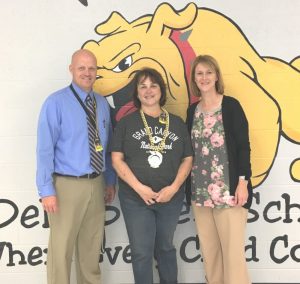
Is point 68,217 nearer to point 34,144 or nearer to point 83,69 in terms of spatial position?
point 34,144

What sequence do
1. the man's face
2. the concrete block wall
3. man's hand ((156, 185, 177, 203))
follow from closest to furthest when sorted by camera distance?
man's hand ((156, 185, 177, 203)) < the man's face < the concrete block wall

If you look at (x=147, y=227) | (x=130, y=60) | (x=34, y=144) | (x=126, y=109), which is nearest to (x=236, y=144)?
(x=147, y=227)

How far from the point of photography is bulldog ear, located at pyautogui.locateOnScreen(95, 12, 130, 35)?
97.6 inches

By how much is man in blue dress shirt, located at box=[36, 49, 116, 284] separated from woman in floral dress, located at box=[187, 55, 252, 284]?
0.63 meters

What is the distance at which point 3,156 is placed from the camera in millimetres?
2555

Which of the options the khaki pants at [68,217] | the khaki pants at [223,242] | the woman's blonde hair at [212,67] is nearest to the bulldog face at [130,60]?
the woman's blonde hair at [212,67]

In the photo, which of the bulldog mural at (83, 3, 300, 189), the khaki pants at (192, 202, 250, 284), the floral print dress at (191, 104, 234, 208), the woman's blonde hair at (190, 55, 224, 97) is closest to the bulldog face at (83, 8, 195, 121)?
the bulldog mural at (83, 3, 300, 189)

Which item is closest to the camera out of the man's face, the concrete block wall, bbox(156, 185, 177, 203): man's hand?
bbox(156, 185, 177, 203): man's hand

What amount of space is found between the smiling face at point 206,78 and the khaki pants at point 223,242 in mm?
751

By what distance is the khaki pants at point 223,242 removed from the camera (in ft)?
7.03

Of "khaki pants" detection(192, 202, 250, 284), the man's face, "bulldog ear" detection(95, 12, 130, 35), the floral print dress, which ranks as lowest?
"khaki pants" detection(192, 202, 250, 284)

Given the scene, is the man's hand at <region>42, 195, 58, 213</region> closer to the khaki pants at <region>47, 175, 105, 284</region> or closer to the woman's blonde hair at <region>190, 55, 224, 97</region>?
the khaki pants at <region>47, 175, 105, 284</region>

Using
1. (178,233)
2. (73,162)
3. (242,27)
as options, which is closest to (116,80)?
(73,162)

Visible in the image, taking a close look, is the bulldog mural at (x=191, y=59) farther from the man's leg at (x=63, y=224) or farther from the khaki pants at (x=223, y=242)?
the man's leg at (x=63, y=224)
